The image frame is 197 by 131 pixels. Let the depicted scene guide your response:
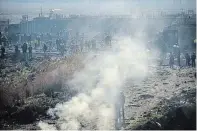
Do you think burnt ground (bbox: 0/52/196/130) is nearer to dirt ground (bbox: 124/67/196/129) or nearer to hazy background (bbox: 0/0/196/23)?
dirt ground (bbox: 124/67/196/129)

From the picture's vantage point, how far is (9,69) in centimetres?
2377

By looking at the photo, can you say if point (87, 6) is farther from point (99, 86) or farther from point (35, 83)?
point (99, 86)

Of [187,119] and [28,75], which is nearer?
[187,119]

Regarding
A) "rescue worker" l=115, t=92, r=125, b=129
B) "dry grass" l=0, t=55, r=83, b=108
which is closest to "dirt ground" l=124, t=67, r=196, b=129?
"rescue worker" l=115, t=92, r=125, b=129

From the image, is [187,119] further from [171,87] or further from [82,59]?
[82,59]

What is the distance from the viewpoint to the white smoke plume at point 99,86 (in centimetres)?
1206

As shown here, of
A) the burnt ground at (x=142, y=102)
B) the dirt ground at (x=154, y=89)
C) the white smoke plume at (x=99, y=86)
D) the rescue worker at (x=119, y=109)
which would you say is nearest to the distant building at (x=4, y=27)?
the white smoke plume at (x=99, y=86)

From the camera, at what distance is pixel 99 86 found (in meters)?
17.1

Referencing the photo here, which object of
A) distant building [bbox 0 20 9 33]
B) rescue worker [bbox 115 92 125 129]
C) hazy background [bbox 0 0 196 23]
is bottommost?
rescue worker [bbox 115 92 125 129]

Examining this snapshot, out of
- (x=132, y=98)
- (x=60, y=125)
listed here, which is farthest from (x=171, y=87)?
(x=60, y=125)

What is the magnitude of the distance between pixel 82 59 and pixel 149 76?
5.59 meters

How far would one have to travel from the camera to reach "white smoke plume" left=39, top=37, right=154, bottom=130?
12062mm

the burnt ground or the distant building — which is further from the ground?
the distant building

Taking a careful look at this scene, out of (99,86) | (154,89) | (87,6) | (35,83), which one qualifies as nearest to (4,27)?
(35,83)
